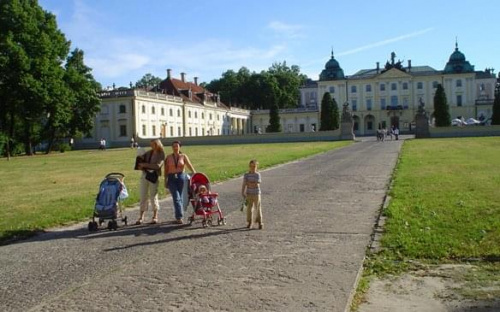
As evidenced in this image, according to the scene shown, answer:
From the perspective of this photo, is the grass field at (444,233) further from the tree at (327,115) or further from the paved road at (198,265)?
the tree at (327,115)

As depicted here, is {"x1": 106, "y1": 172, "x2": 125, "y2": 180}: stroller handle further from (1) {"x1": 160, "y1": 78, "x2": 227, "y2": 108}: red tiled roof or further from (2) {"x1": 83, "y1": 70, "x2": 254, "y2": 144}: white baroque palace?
(1) {"x1": 160, "y1": 78, "x2": 227, "y2": 108}: red tiled roof

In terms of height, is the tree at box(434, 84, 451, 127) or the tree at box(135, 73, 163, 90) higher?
the tree at box(135, 73, 163, 90)

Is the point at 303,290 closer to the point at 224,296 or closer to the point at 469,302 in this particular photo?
the point at 224,296

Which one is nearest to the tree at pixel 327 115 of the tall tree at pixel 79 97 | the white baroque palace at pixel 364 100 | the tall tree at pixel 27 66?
the white baroque palace at pixel 364 100

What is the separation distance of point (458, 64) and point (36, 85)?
8405cm

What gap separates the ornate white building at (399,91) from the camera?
10600 cm

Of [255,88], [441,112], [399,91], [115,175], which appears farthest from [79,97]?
Answer: [399,91]

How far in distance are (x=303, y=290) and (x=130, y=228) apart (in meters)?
5.18

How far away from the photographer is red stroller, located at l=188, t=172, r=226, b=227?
10.3 metres

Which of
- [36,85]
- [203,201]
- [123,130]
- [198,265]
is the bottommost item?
[198,265]

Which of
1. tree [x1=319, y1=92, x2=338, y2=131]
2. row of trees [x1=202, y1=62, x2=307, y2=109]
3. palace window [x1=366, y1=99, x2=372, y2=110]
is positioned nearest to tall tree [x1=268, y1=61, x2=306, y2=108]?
row of trees [x1=202, y1=62, x2=307, y2=109]

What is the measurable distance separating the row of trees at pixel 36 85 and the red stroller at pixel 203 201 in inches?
1671

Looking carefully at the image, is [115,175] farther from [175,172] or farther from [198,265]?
[198,265]

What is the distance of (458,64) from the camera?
107188 mm
